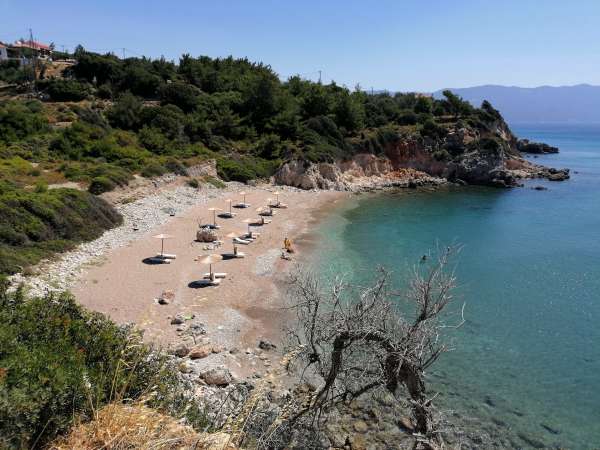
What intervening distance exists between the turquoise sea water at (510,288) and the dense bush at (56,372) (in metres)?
9.93

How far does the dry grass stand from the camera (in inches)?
177

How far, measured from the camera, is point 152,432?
457 centimetres

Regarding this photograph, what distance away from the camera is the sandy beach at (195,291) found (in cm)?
1606

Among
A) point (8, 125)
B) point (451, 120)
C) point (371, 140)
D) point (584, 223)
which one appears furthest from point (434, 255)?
point (451, 120)

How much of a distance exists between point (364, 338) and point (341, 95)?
184 feet

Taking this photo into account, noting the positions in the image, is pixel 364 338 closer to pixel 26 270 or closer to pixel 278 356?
pixel 278 356

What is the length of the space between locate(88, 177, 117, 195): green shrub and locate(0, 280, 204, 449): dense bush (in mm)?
22592

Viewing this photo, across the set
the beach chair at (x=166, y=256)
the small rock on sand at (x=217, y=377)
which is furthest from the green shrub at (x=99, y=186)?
the small rock on sand at (x=217, y=377)

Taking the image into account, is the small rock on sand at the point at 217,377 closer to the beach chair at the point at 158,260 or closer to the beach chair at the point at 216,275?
the beach chair at the point at 216,275

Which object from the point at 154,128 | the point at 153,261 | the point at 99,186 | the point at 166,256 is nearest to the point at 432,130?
the point at 154,128

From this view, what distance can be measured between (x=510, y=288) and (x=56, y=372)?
21991 millimetres

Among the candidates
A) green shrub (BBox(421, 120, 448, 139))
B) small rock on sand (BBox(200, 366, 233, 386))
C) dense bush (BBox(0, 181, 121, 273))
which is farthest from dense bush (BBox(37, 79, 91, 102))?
small rock on sand (BBox(200, 366, 233, 386))

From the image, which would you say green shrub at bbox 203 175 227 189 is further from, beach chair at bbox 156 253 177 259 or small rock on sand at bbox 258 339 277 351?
small rock on sand at bbox 258 339 277 351

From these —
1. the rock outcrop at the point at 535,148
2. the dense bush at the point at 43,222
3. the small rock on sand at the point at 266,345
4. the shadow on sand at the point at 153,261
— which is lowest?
the small rock on sand at the point at 266,345
